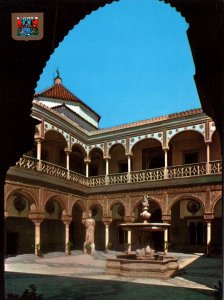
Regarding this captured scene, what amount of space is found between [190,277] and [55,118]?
1195 centimetres

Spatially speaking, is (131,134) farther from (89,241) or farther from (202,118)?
Result: (89,241)

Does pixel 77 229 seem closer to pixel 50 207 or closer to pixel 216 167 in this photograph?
pixel 50 207

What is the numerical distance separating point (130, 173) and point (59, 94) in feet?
32.6

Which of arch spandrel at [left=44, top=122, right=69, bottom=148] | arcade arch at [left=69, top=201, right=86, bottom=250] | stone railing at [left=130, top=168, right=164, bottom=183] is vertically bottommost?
arcade arch at [left=69, top=201, right=86, bottom=250]

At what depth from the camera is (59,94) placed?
28.7m

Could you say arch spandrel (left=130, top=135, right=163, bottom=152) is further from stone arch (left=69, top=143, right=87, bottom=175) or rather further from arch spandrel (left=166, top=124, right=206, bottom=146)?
stone arch (left=69, top=143, right=87, bottom=175)

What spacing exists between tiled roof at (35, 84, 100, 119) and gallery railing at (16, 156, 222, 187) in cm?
758

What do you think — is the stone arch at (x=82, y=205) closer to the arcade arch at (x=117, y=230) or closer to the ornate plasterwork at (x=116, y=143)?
the arcade arch at (x=117, y=230)

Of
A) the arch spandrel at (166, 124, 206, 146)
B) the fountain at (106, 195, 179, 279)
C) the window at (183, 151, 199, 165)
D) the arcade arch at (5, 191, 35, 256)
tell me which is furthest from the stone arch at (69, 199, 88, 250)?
the fountain at (106, 195, 179, 279)

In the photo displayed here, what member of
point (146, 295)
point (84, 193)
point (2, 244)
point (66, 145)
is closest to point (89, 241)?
point (84, 193)

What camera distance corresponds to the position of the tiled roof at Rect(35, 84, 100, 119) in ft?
90.3

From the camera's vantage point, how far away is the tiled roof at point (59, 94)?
90.3ft

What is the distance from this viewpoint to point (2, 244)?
A: 4902 millimetres

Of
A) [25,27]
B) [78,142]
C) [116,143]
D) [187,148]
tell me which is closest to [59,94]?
[78,142]
